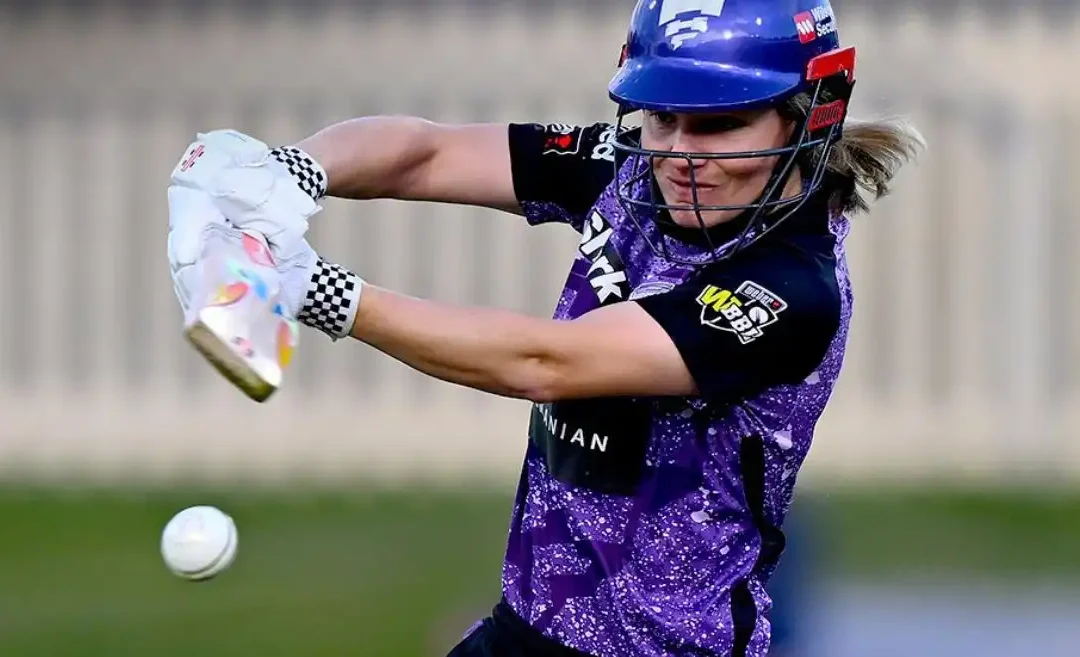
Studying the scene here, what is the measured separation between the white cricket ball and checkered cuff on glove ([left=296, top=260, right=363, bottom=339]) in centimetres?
119

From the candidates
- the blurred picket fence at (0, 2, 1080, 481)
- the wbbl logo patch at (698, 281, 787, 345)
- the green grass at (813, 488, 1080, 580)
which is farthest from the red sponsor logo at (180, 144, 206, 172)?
the blurred picket fence at (0, 2, 1080, 481)

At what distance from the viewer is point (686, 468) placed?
3.53m

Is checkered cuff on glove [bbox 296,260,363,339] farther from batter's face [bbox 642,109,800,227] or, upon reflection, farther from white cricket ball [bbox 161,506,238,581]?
white cricket ball [bbox 161,506,238,581]

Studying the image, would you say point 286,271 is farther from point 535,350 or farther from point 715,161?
point 715,161

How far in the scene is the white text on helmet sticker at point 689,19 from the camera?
3.56 metres

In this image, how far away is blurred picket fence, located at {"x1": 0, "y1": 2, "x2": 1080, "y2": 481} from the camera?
33.4ft

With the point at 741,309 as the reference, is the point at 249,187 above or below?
above

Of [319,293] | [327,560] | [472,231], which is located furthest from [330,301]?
[472,231]

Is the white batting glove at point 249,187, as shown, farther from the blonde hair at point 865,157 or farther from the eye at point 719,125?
the blonde hair at point 865,157

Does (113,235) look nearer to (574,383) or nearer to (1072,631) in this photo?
(1072,631)

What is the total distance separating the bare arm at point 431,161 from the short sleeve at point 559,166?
29 millimetres

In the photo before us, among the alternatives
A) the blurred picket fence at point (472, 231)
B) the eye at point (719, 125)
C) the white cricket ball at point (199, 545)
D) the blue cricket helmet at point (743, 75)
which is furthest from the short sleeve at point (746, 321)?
the blurred picket fence at point (472, 231)

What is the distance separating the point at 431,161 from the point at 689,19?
2.69 ft

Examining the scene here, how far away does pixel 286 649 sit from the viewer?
716 cm
